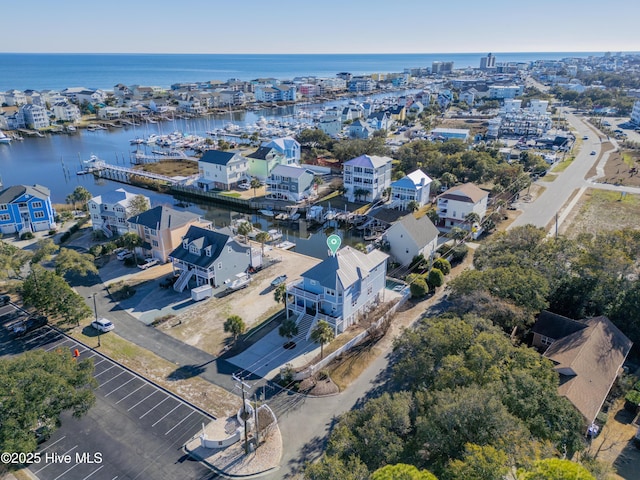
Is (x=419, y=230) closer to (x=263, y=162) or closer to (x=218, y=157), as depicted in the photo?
(x=263, y=162)

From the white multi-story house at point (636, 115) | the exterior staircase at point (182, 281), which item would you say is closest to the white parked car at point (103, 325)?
the exterior staircase at point (182, 281)

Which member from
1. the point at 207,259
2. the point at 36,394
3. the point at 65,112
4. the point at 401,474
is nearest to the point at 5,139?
the point at 65,112

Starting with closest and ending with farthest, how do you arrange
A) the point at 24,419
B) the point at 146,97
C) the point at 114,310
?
1. the point at 24,419
2. the point at 114,310
3. the point at 146,97

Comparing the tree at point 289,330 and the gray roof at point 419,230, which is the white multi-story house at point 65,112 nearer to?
the gray roof at point 419,230

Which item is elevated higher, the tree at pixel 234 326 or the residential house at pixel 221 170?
the residential house at pixel 221 170

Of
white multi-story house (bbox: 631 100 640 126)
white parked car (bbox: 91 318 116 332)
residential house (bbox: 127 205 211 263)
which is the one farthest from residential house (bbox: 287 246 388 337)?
white multi-story house (bbox: 631 100 640 126)

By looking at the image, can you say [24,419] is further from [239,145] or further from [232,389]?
[239,145]

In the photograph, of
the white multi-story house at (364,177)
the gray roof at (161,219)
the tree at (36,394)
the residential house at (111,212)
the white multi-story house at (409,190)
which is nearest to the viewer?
the tree at (36,394)

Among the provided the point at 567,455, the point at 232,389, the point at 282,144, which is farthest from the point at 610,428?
the point at 282,144
